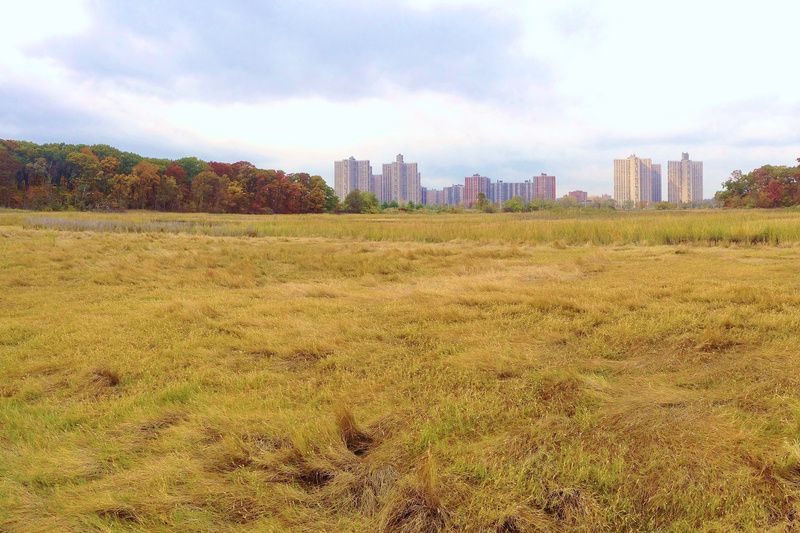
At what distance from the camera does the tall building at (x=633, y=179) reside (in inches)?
3930

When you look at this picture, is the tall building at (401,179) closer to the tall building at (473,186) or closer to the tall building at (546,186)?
the tall building at (473,186)

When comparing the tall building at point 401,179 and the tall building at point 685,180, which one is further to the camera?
the tall building at point 401,179

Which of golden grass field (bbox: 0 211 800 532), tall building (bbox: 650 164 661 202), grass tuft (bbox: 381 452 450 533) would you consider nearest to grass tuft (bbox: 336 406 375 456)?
golden grass field (bbox: 0 211 800 532)

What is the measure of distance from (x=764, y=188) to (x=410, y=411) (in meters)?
73.2

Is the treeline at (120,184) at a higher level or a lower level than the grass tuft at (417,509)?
higher

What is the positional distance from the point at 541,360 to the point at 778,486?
6.19 ft

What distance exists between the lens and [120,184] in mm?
59438

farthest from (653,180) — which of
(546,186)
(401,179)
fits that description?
(401,179)

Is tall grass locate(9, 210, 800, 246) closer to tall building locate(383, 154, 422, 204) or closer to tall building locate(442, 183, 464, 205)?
tall building locate(383, 154, 422, 204)

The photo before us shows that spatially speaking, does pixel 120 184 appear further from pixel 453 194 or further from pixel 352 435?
pixel 453 194

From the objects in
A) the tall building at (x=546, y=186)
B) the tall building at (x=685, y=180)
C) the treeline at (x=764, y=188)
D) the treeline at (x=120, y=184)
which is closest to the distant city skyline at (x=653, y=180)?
the tall building at (x=685, y=180)

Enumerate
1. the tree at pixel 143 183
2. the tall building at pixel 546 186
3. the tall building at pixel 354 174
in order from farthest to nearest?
the tall building at pixel 354 174
the tall building at pixel 546 186
the tree at pixel 143 183

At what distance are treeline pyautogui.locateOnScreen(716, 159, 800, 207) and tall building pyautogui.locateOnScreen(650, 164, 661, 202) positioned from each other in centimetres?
3571

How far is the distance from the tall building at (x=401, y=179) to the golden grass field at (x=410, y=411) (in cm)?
11271
